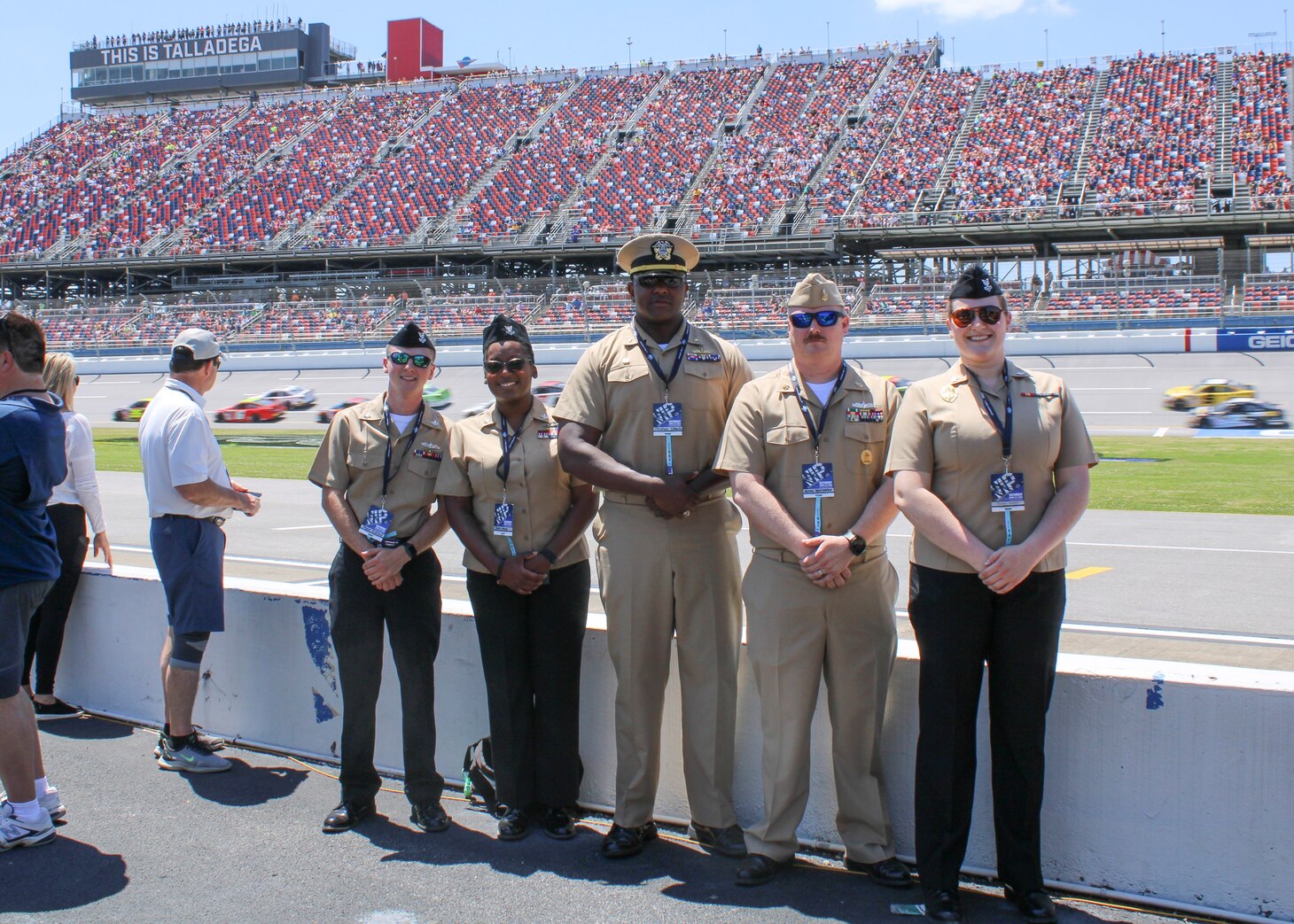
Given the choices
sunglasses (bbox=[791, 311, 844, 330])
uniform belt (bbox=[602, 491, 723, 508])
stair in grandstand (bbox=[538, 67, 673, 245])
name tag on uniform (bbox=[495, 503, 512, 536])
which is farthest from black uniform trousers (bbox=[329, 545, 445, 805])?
stair in grandstand (bbox=[538, 67, 673, 245])

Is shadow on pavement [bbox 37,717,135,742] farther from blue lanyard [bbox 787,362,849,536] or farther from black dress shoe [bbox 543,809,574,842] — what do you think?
blue lanyard [bbox 787,362,849,536]

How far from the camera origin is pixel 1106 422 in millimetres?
26125

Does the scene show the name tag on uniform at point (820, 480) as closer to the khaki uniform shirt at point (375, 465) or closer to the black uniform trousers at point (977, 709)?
the black uniform trousers at point (977, 709)

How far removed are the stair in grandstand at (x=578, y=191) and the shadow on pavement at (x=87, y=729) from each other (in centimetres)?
4502

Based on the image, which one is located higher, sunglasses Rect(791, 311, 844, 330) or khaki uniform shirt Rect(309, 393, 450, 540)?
sunglasses Rect(791, 311, 844, 330)

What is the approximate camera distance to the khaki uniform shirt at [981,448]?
3.34m

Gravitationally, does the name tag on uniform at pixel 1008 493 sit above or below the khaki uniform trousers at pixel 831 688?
above

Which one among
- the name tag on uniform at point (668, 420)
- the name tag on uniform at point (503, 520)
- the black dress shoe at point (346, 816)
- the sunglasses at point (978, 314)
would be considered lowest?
the black dress shoe at point (346, 816)

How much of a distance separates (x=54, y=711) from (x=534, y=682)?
287cm

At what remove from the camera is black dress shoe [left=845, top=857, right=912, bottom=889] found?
3.51 metres

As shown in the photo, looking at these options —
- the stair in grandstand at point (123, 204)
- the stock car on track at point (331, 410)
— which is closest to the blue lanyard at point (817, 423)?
the stock car on track at point (331, 410)

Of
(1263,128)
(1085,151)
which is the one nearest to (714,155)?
(1085,151)

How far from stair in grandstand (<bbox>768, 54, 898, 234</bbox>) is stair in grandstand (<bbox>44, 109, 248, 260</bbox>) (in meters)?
36.4

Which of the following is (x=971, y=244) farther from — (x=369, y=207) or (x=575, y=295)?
(x=369, y=207)
